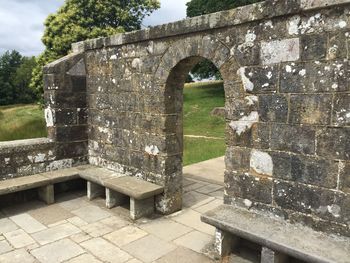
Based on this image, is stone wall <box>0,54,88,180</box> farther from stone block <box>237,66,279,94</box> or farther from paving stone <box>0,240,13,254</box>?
stone block <box>237,66,279,94</box>

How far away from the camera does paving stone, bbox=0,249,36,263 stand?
142 inches

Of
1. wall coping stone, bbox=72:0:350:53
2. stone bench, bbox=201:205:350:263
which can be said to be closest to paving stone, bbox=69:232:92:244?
stone bench, bbox=201:205:350:263

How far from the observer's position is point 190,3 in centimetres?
2462

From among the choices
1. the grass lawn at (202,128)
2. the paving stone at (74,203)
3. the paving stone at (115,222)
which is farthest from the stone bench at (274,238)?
the grass lawn at (202,128)

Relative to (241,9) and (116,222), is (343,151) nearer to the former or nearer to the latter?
(241,9)

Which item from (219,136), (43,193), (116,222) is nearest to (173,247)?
(116,222)

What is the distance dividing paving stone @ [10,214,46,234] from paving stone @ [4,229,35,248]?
0.10 metres

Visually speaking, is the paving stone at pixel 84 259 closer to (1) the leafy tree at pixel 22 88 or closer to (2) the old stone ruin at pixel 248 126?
(2) the old stone ruin at pixel 248 126

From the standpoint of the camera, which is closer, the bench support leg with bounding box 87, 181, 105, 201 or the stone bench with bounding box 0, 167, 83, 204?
the stone bench with bounding box 0, 167, 83, 204

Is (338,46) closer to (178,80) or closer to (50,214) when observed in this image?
(178,80)

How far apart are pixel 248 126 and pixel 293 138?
0.53 meters

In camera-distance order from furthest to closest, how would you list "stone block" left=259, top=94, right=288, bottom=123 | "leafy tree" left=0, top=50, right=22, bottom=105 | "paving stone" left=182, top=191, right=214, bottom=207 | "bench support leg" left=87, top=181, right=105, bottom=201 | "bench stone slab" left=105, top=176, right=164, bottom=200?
"leafy tree" left=0, top=50, right=22, bottom=105, "bench support leg" left=87, top=181, right=105, bottom=201, "paving stone" left=182, top=191, right=214, bottom=207, "bench stone slab" left=105, top=176, right=164, bottom=200, "stone block" left=259, top=94, right=288, bottom=123

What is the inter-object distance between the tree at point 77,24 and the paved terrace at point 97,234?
31.4ft

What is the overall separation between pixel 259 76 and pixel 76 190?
4067mm
